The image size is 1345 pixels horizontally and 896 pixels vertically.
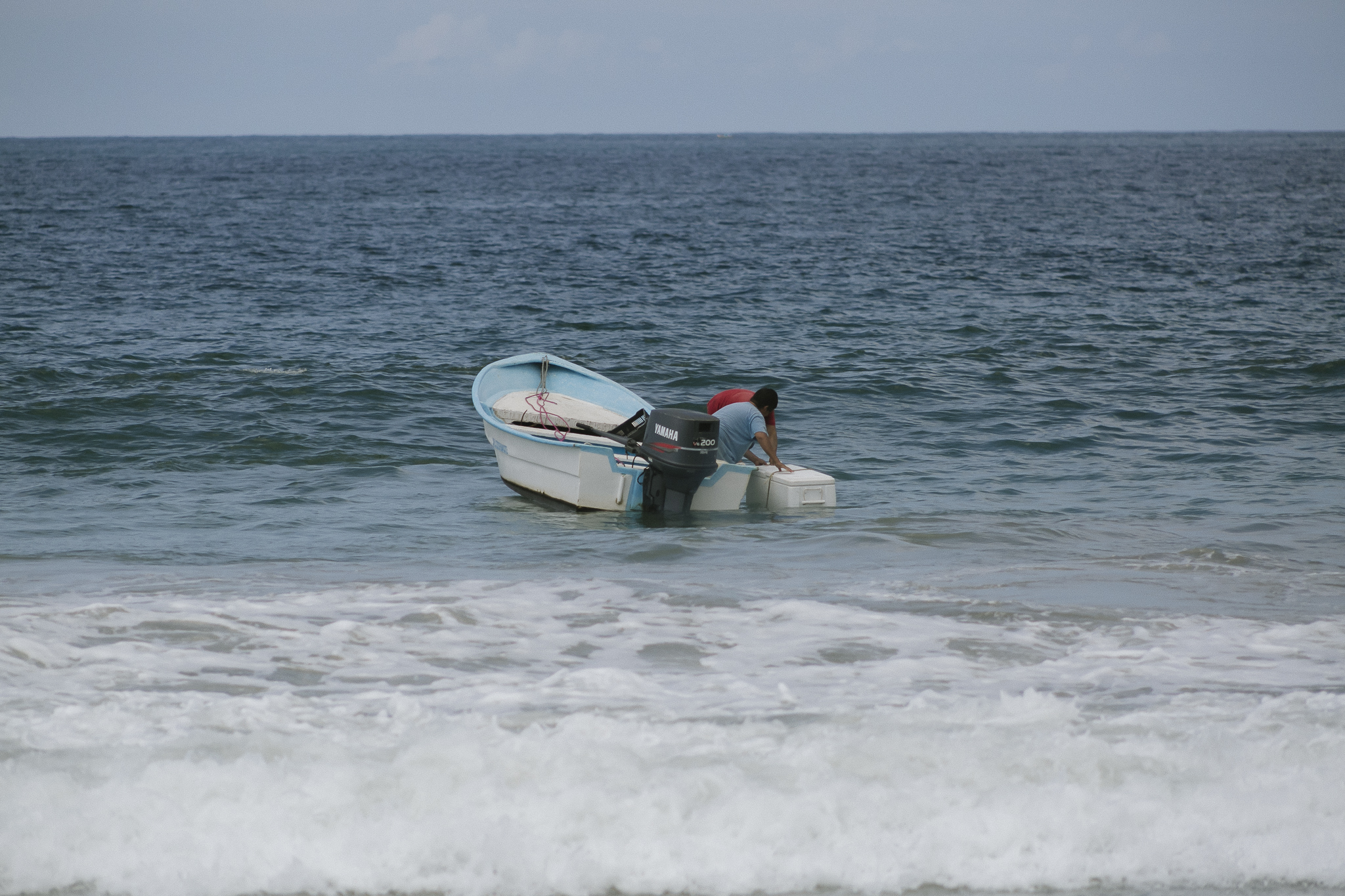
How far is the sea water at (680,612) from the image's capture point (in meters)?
4.58

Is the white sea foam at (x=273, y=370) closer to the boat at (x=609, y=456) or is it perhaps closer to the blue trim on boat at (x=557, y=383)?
the blue trim on boat at (x=557, y=383)

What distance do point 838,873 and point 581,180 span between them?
255 feet

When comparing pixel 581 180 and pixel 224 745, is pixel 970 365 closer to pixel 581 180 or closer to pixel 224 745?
pixel 224 745

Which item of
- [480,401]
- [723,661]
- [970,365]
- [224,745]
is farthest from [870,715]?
[970,365]

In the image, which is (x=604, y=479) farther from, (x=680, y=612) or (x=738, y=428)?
(x=680, y=612)

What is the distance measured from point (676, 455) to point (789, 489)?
3.58ft

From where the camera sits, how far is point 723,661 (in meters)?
6.52

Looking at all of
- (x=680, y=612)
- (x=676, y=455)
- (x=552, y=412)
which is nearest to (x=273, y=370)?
(x=552, y=412)

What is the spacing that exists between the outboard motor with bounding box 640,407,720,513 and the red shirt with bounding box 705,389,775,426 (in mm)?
647

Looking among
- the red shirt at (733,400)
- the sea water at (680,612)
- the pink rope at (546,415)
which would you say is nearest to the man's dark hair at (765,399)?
the red shirt at (733,400)

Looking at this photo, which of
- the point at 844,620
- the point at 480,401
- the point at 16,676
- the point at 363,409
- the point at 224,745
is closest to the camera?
the point at 224,745

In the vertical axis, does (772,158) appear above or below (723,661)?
above

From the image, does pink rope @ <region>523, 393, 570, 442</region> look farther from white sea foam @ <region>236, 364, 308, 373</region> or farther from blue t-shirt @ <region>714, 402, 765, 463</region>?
white sea foam @ <region>236, 364, 308, 373</region>

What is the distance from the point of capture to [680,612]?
7457mm
